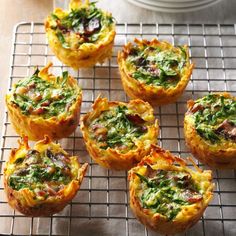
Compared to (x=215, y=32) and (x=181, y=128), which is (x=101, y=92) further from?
(x=215, y=32)

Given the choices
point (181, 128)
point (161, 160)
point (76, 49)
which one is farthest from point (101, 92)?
point (161, 160)

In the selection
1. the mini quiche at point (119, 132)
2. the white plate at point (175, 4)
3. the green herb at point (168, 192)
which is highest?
the white plate at point (175, 4)

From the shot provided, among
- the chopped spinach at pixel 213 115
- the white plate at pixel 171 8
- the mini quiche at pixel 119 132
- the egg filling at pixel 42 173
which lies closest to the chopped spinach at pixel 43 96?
the mini quiche at pixel 119 132

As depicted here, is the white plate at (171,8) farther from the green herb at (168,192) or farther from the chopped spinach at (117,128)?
the green herb at (168,192)

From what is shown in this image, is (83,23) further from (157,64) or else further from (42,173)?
(42,173)

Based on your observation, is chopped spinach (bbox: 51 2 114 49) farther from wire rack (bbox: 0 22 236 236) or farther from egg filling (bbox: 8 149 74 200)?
egg filling (bbox: 8 149 74 200)
